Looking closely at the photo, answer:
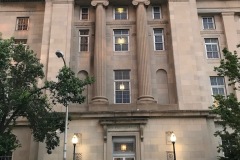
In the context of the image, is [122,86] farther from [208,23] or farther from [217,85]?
[208,23]

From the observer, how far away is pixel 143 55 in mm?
29000

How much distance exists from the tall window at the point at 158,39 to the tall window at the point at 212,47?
4.65 meters

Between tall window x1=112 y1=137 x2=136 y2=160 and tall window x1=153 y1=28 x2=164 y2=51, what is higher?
tall window x1=153 y1=28 x2=164 y2=51

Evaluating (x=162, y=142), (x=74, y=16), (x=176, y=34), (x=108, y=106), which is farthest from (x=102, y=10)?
(x=162, y=142)

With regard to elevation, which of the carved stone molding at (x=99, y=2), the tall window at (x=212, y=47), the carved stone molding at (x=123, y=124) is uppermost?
the carved stone molding at (x=99, y=2)

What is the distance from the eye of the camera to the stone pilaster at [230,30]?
31.5 m

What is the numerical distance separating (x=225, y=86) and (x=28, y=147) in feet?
60.3

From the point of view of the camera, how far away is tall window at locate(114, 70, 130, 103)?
2861 centimetres

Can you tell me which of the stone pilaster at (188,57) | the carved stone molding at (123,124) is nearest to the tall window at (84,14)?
the stone pilaster at (188,57)

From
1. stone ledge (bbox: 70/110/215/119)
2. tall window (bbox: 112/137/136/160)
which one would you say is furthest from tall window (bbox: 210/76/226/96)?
tall window (bbox: 112/137/136/160)

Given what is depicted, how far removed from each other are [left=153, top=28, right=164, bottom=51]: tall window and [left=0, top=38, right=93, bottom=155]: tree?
1239cm

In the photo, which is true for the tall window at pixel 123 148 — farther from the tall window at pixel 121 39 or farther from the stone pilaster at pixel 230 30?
the stone pilaster at pixel 230 30

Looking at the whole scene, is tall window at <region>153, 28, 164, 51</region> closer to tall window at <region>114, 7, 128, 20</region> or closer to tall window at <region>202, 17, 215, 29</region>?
tall window at <region>114, 7, 128, 20</region>

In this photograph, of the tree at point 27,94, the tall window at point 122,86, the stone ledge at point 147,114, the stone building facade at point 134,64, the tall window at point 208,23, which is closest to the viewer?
the tree at point 27,94
